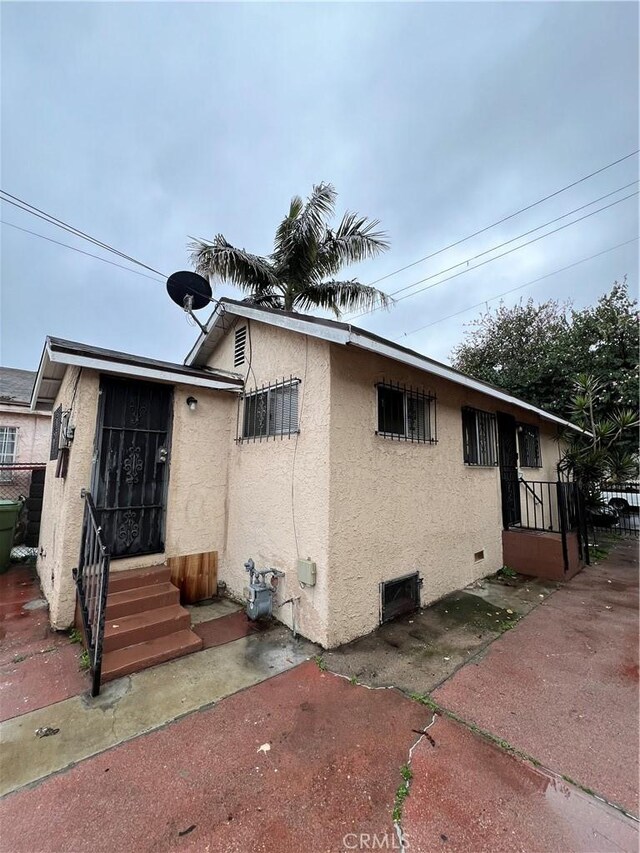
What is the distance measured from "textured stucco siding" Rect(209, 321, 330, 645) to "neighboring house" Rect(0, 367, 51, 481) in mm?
8111

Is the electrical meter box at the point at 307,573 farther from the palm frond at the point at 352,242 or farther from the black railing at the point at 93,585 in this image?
the palm frond at the point at 352,242

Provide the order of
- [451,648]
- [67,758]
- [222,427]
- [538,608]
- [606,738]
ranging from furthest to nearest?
[222,427]
[538,608]
[451,648]
[606,738]
[67,758]

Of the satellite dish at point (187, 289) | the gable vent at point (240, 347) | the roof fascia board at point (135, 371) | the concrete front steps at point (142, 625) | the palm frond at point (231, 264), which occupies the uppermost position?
the palm frond at point (231, 264)

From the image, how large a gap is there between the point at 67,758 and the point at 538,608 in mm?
5524

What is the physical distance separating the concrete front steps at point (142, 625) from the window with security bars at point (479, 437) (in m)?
4.93

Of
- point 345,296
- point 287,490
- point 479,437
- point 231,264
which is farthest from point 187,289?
point 479,437

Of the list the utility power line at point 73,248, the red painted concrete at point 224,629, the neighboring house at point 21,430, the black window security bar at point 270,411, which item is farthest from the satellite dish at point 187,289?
the neighboring house at point 21,430

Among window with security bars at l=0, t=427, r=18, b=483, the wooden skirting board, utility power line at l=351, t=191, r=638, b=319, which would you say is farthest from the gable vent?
window with security bars at l=0, t=427, r=18, b=483

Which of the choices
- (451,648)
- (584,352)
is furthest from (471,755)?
(584,352)

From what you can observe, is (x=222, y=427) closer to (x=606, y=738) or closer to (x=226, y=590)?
(x=226, y=590)

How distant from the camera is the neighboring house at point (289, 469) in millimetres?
3922

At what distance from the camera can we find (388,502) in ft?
14.4

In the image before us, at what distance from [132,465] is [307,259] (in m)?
7.38

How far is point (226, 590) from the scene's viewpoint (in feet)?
17.0
